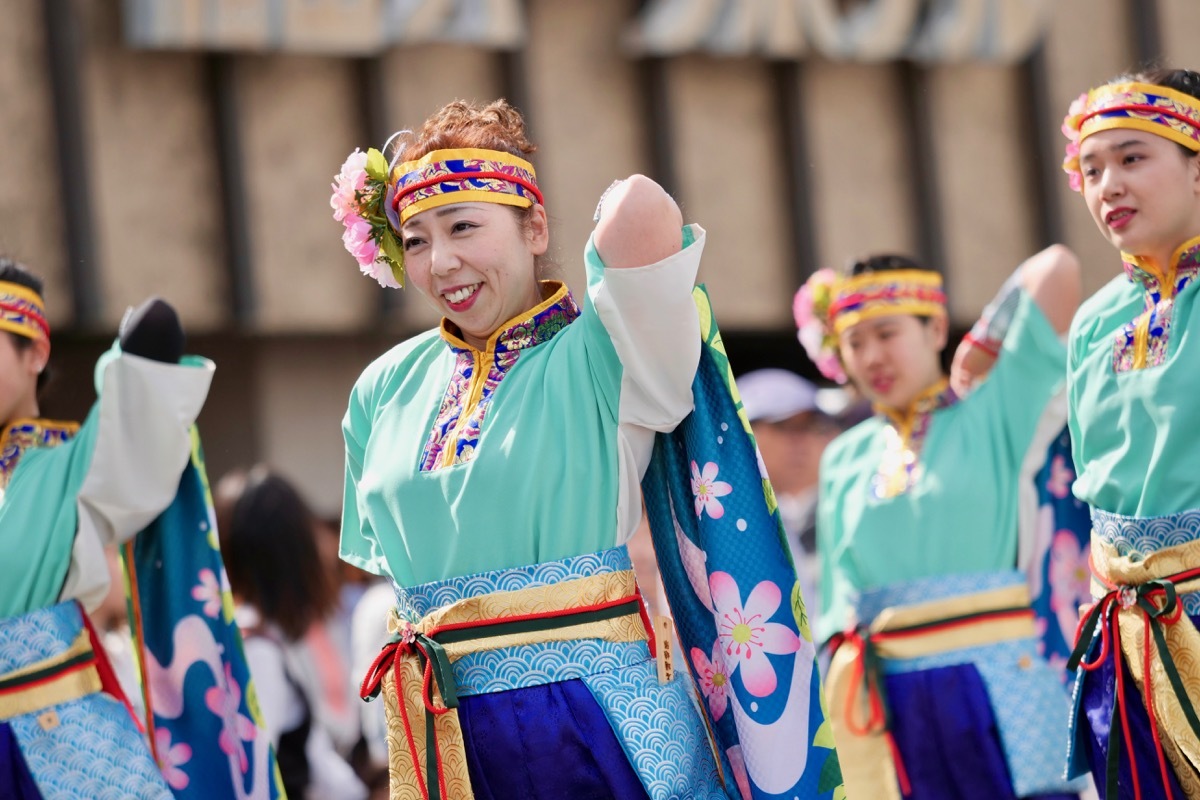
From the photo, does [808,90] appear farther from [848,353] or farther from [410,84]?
[848,353]

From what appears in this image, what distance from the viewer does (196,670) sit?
11.7ft

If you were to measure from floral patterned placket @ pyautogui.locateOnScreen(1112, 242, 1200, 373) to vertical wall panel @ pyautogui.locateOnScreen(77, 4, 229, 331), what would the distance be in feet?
16.4

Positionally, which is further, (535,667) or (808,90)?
(808,90)

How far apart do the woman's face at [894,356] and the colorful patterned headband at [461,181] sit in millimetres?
1889

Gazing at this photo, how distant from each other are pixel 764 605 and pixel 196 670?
144 cm

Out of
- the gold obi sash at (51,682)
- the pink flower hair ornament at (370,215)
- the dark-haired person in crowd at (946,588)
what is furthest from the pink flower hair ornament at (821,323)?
the gold obi sash at (51,682)

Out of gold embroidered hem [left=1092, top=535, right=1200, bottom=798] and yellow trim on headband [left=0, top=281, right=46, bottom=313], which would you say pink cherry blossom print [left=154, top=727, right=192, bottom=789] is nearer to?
yellow trim on headband [left=0, top=281, right=46, bottom=313]

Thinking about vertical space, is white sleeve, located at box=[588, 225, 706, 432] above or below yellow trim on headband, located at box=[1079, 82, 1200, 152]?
below

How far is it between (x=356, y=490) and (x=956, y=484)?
175 centimetres

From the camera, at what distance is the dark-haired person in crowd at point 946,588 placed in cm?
404

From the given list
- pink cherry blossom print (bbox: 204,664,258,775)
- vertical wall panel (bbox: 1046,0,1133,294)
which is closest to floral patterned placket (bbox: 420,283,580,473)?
pink cherry blossom print (bbox: 204,664,258,775)

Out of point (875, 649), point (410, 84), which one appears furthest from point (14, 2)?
A: point (875, 649)

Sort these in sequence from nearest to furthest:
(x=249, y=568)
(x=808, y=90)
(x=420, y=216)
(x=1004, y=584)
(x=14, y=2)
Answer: (x=420, y=216) < (x=1004, y=584) < (x=249, y=568) < (x=14, y=2) < (x=808, y=90)

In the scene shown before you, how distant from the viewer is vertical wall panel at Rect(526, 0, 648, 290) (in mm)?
8031
